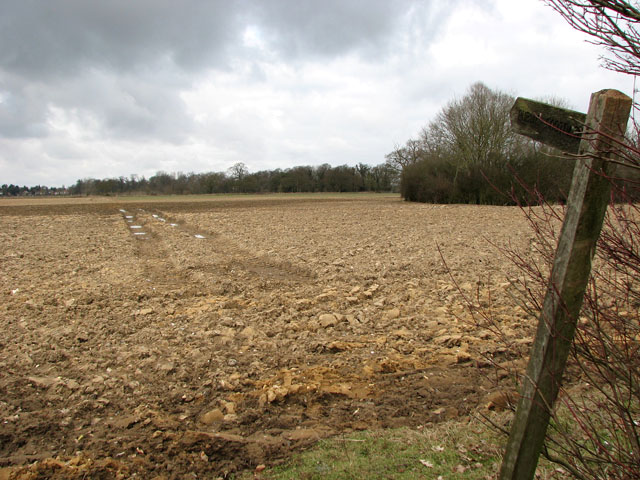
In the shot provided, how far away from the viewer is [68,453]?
359 cm

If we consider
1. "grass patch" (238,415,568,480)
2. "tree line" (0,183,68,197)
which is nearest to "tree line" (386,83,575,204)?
"grass patch" (238,415,568,480)

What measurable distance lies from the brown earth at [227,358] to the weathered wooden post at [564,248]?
0.34m

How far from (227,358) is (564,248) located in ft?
14.0

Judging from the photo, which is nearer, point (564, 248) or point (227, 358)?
point (564, 248)

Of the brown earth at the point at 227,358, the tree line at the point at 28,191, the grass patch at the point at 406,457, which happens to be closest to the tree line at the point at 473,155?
the brown earth at the point at 227,358

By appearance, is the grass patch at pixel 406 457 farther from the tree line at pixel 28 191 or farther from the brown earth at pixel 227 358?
the tree line at pixel 28 191

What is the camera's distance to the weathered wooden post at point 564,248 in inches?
75.1

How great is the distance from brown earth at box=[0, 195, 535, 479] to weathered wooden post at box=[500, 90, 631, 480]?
1.13 feet

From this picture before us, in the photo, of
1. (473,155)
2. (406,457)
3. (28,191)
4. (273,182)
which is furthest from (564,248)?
(28,191)

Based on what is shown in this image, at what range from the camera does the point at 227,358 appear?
5402mm

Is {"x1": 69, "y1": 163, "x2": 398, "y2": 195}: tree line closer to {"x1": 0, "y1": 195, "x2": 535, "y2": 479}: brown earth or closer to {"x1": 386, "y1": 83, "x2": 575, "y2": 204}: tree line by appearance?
{"x1": 386, "y1": 83, "x2": 575, "y2": 204}: tree line

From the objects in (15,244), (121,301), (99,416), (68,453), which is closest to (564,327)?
(68,453)

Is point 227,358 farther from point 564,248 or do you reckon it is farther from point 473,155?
point 473,155

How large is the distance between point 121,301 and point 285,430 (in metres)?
5.04
